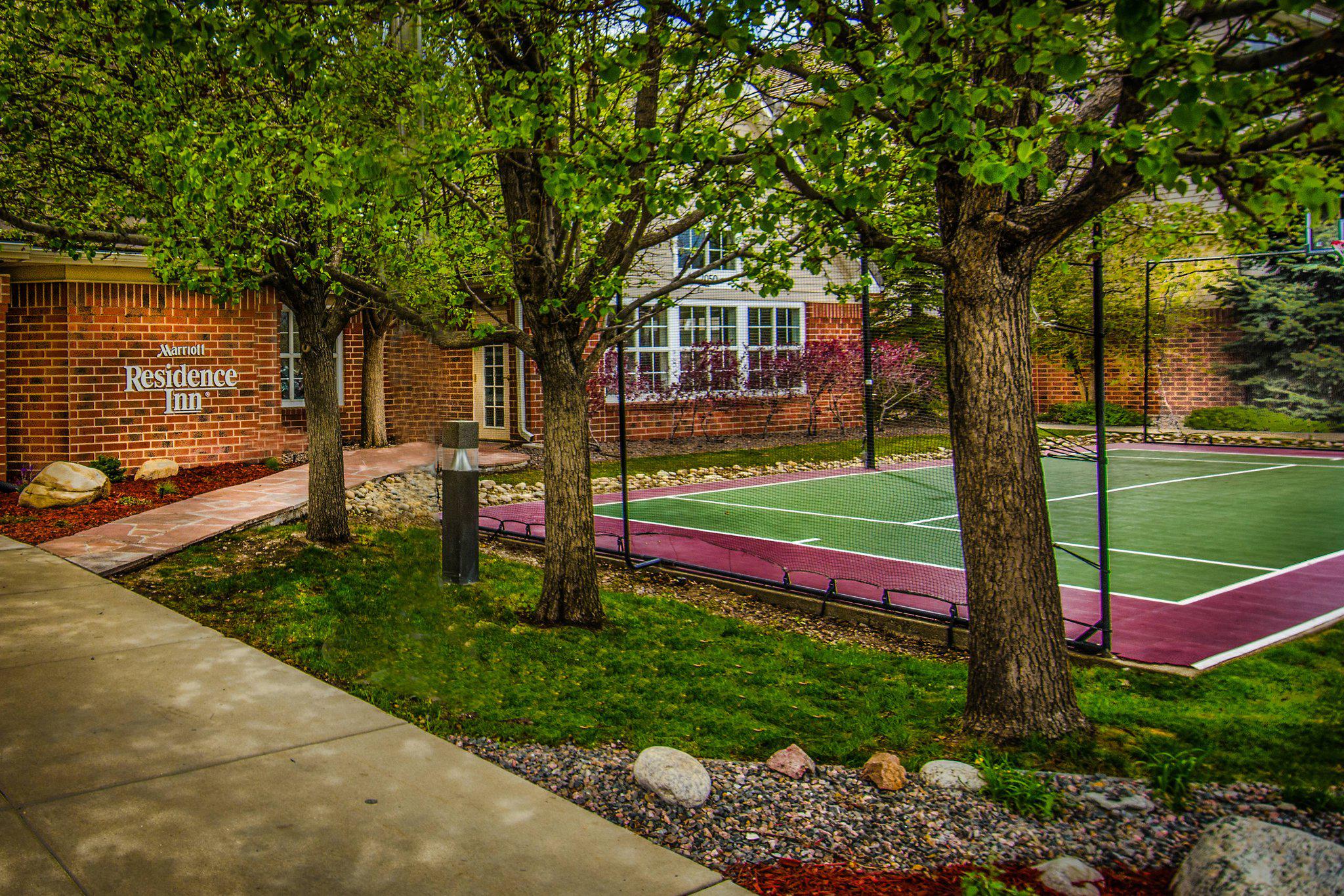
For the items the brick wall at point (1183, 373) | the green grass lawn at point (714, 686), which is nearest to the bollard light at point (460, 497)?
the green grass lawn at point (714, 686)

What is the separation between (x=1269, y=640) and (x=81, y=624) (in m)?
8.37

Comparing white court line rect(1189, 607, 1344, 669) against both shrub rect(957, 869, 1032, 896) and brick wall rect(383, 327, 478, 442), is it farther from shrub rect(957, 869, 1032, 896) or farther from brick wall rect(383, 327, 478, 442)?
brick wall rect(383, 327, 478, 442)

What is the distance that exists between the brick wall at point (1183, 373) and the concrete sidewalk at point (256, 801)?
2467cm

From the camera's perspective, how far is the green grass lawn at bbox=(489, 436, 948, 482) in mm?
16984

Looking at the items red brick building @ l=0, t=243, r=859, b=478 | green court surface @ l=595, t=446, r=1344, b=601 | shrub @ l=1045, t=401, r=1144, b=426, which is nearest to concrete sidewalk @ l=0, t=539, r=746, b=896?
green court surface @ l=595, t=446, r=1344, b=601

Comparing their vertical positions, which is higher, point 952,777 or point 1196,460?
point 1196,460

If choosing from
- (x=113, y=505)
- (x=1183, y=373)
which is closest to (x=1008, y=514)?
(x=113, y=505)

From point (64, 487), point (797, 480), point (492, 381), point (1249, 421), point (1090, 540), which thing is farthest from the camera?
point (1249, 421)

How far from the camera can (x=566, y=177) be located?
176 inches

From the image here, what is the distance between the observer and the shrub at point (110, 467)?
43.4ft

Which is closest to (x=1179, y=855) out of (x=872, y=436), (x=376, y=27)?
(x=376, y=27)

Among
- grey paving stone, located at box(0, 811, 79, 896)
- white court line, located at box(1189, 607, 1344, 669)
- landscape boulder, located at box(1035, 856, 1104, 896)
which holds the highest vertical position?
grey paving stone, located at box(0, 811, 79, 896)

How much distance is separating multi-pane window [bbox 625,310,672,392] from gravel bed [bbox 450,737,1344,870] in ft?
56.5

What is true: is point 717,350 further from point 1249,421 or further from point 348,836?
point 348,836
